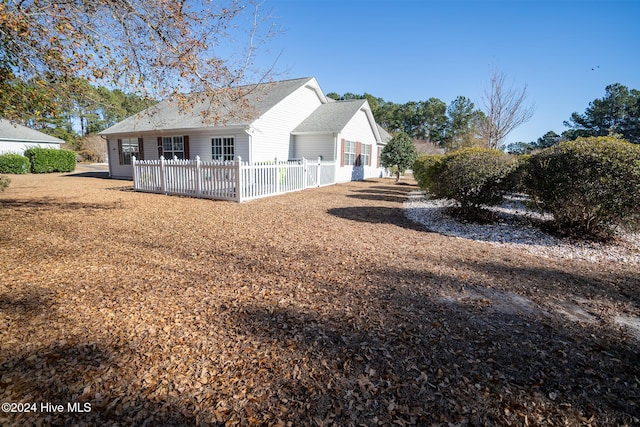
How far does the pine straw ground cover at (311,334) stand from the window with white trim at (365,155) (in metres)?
15.5

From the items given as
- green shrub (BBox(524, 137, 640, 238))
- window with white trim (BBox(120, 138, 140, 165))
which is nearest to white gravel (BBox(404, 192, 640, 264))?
green shrub (BBox(524, 137, 640, 238))

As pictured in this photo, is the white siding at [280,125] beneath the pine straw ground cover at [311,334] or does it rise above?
above

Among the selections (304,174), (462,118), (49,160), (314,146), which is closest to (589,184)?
(304,174)

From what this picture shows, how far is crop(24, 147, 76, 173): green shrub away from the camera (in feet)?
74.3

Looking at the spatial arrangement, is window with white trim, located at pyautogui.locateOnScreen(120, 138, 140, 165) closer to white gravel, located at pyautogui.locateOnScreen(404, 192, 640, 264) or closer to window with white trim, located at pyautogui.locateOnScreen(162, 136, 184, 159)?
window with white trim, located at pyautogui.locateOnScreen(162, 136, 184, 159)

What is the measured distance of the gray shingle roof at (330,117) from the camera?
1672cm

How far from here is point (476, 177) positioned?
7098 mm

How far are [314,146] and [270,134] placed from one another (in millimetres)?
2751

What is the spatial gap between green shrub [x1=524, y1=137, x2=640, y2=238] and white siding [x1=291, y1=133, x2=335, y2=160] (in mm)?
11222

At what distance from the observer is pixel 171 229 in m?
6.36

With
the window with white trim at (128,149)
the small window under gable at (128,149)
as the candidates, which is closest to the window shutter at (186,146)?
the small window under gable at (128,149)

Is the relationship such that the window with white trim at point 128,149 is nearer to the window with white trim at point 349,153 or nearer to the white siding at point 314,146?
the white siding at point 314,146

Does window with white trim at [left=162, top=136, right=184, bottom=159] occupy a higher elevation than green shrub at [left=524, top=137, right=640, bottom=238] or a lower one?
higher

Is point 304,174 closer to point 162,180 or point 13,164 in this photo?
point 162,180
